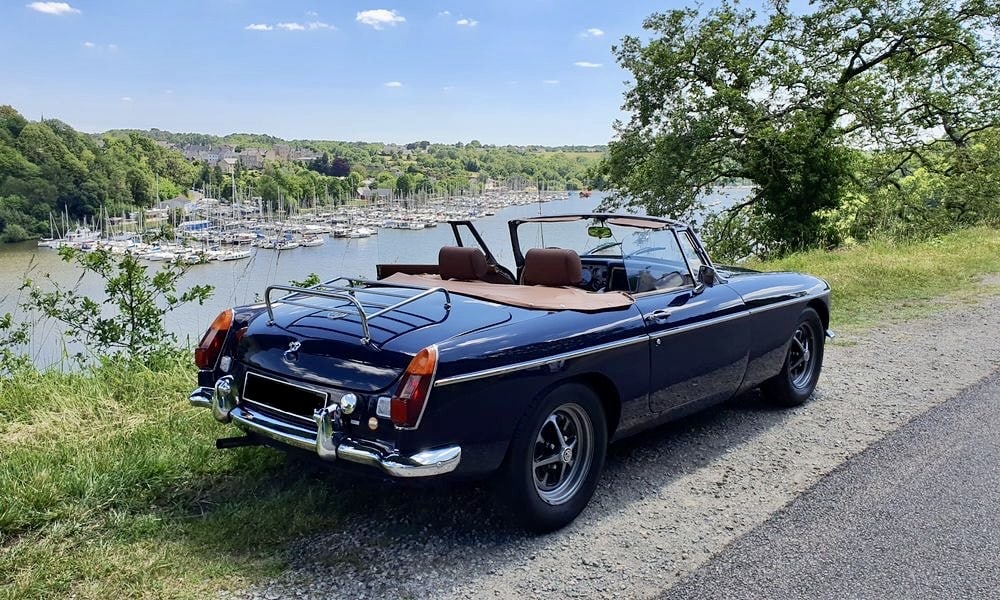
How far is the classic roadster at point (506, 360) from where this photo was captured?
297 centimetres

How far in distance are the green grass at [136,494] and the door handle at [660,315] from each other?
1.67 m

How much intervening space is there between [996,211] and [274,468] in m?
20.3

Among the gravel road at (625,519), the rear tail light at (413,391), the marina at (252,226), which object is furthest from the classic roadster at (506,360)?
the marina at (252,226)

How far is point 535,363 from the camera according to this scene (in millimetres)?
3217

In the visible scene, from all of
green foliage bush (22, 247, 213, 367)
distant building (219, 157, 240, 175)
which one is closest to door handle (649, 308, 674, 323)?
green foliage bush (22, 247, 213, 367)

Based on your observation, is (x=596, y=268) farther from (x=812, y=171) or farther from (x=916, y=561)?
(x=812, y=171)

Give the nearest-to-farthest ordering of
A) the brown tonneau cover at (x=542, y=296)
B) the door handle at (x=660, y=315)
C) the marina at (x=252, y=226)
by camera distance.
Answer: the brown tonneau cover at (x=542, y=296) → the door handle at (x=660, y=315) → the marina at (x=252, y=226)

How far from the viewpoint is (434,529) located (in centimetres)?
332

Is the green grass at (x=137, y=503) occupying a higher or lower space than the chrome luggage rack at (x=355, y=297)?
lower

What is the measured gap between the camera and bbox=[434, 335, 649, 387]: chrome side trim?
295cm

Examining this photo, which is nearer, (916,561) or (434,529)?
(916,561)

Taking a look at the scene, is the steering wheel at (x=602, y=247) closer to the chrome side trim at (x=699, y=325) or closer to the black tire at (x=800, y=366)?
the chrome side trim at (x=699, y=325)

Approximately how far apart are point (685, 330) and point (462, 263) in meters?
1.38

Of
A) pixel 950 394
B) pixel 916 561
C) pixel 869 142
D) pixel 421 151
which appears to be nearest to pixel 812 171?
pixel 869 142
